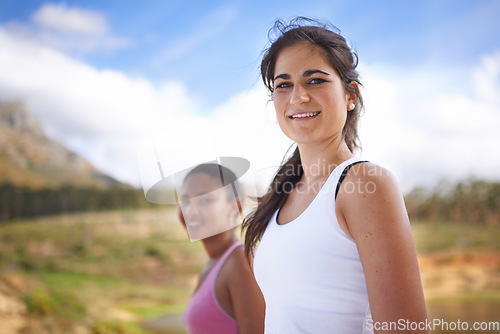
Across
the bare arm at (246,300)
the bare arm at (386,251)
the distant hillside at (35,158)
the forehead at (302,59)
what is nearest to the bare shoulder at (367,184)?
the bare arm at (386,251)

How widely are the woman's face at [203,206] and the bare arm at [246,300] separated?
23 cm

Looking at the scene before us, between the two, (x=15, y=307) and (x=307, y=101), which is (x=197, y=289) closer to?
(x=307, y=101)

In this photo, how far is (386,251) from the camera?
0.70m

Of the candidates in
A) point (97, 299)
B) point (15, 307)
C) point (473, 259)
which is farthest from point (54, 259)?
point (473, 259)

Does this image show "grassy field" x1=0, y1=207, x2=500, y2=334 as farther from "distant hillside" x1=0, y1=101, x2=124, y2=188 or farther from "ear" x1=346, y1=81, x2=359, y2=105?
"ear" x1=346, y1=81, x2=359, y2=105

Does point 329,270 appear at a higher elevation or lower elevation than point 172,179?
lower

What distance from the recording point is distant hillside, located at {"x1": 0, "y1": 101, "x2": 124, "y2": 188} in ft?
42.9

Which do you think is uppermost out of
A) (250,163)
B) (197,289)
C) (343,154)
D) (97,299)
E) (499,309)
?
(250,163)

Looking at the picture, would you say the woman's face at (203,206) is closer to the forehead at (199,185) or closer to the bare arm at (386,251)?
the forehead at (199,185)

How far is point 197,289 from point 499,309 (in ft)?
38.7

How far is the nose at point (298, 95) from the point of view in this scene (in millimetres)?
933

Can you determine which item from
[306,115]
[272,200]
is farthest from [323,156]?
[272,200]

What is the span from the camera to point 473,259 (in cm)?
1284

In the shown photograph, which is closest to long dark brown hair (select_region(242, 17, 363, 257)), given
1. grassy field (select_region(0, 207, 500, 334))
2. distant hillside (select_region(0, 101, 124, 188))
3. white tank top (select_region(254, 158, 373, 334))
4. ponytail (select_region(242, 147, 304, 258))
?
ponytail (select_region(242, 147, 304, 258))
